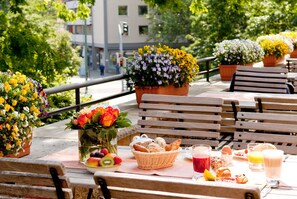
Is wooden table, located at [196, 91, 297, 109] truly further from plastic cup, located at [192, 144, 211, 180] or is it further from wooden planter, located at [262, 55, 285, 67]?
wooden planter, located at [262, 55, 285, 67]

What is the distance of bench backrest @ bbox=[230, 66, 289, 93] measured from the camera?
8.80 m

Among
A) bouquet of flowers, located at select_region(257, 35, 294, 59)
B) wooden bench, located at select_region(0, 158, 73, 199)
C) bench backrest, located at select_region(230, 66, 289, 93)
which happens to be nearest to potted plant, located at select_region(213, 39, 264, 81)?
bouquet of flowers, located at select_region(257, 35, 294, 59)

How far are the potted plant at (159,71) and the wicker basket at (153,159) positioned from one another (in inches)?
196

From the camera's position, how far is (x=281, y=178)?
397cm

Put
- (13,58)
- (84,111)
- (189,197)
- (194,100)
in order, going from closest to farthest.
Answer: (189,197)
(84,111)
(194,100)
(13,58)

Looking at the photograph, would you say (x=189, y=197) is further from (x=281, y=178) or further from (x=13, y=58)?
(x=13, y=58)

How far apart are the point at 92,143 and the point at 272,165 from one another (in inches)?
47.1

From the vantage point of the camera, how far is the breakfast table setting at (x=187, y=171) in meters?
3.80

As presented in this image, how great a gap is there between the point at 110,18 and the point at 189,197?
220 feet

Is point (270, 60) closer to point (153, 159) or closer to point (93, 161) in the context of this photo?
point (153, 159)

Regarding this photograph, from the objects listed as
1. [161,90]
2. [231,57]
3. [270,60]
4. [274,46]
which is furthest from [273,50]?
[161,90]

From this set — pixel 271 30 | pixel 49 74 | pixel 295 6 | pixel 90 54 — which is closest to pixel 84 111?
pixel 49 74

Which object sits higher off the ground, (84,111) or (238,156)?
(84,111)

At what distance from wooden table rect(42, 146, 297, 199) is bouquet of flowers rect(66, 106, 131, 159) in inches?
7.2
